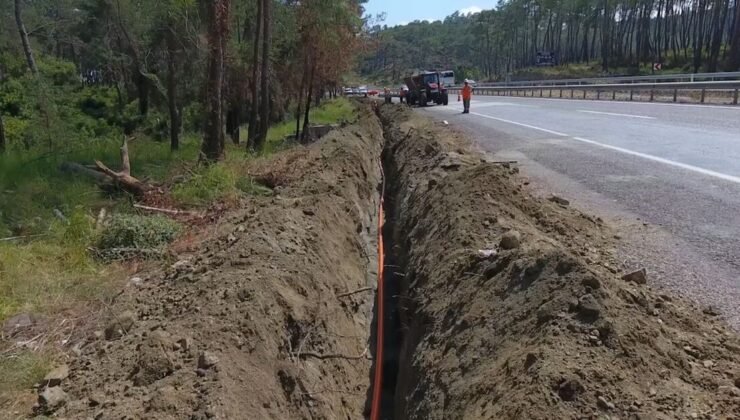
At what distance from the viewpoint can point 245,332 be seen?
4.66 meters

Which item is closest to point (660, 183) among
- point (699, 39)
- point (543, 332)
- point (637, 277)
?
point (637, 277)

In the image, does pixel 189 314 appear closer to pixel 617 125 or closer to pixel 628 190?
pixel 628 190

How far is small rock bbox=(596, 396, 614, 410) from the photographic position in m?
2.86

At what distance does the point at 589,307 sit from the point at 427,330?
2.08m

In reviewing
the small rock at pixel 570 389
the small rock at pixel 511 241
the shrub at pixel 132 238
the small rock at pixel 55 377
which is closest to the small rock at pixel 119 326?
the small rock at pixel 55 377

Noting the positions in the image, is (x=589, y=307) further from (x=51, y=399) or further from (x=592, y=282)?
(x=51, y=399)

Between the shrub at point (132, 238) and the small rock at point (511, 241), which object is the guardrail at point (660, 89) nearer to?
the small rock at point (511, 241)

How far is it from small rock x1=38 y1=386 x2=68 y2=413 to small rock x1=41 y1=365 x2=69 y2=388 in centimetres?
14

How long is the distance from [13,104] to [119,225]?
104 feet

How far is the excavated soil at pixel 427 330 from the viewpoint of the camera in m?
3.12

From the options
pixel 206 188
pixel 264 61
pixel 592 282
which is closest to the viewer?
pixel 592 282

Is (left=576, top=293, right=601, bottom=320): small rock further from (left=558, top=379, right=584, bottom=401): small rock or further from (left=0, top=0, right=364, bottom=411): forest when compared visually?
(left=0, top=0, right=364, bottom=411): forest

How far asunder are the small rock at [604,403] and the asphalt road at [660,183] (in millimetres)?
1321

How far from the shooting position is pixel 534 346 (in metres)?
3.47
